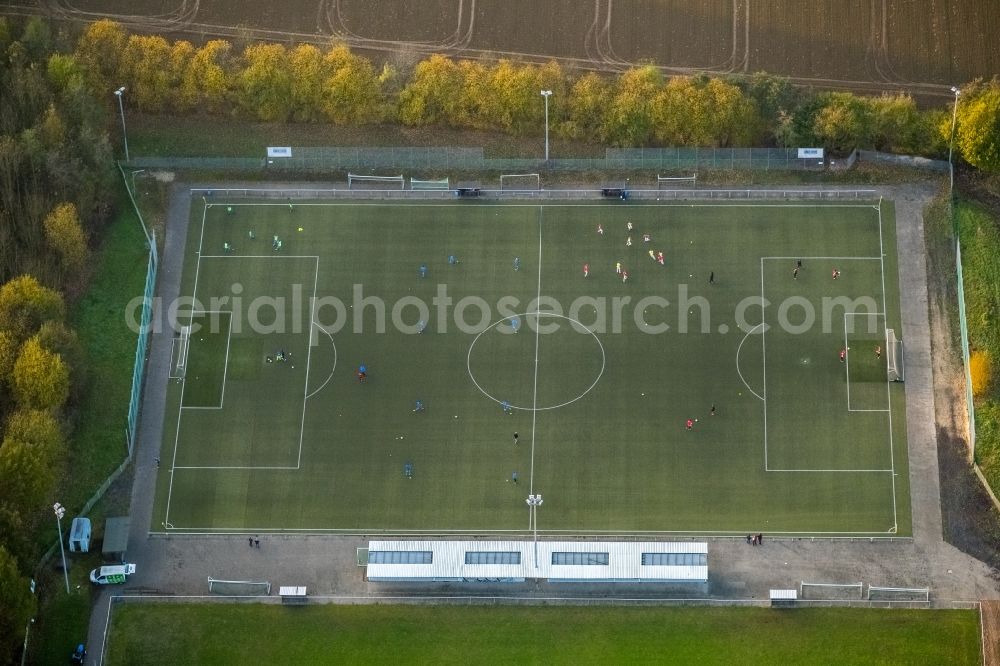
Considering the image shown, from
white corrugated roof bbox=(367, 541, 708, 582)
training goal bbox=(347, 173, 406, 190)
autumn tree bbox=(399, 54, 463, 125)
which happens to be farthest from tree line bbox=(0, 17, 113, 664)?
white corrugated roof bbox=(367, 541, 708, 582)

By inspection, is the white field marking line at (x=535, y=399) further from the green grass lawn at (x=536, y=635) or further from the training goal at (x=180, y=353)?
the training goal at (x=180, y=353)

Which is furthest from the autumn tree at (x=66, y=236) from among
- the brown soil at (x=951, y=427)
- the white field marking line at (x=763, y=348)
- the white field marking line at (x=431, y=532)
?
the brown soil at (x=951, y=427)

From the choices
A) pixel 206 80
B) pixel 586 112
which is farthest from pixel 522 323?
pixel 206 80

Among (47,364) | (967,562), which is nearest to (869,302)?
(967,562)

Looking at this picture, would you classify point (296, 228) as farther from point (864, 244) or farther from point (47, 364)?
point (864, 244)

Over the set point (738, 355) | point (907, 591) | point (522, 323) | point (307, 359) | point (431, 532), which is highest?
point (522, 323)

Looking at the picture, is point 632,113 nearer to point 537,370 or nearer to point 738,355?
point 738,355
